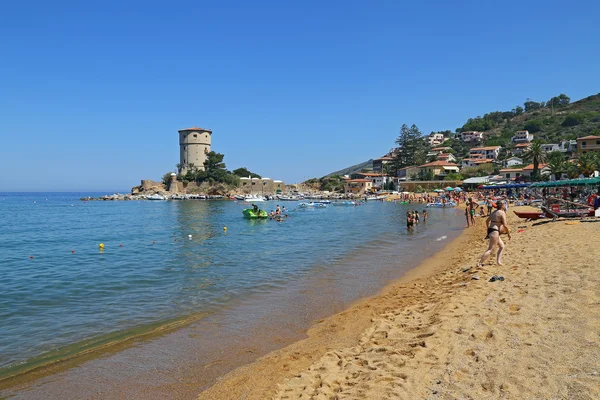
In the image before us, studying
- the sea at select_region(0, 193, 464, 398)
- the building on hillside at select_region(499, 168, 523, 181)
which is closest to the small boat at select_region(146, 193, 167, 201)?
the building on hillside at select_region(499, 168, 523, 181)

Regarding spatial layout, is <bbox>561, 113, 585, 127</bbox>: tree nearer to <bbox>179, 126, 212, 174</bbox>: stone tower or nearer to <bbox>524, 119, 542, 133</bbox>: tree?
<bbox>524, 119, 542, 133</bbox>: tree

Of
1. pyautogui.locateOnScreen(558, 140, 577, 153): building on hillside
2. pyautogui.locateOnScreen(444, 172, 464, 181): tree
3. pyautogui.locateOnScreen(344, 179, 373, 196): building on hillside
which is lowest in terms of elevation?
pyautogui.locateOnScreen(344, 179, 373, 196): building on hillside

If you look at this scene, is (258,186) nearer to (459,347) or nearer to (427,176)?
(427,176)

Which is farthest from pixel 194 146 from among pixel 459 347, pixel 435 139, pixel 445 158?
pixel 459 347

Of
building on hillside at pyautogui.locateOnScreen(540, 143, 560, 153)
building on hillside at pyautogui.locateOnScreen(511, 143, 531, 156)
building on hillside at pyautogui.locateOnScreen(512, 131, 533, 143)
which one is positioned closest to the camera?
building on hillside at pyautogui.locateOnScreen(540, 143, 560, 153)

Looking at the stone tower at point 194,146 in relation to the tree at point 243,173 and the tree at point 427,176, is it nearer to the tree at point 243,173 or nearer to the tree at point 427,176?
the tree at point 243,173

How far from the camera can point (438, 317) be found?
671 centimetres

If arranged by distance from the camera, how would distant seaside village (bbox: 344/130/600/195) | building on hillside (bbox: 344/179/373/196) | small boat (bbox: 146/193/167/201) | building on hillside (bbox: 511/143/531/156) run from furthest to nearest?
building on hillside (bbox: 344/179/373/196) → building on hillside (bbox: 511/143/531/156) → small boat (bbox: 146/193/167/201) → distant seaside village (bbox: 344/130/600/195)

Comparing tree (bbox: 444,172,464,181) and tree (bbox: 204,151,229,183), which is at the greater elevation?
tree (bbox: 204,151,229,183)

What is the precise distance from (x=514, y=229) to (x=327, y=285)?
11.3m

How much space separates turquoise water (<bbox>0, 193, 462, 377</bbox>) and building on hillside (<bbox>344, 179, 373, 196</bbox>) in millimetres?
69729

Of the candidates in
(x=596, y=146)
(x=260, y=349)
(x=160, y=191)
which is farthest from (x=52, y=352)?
(x=160, y=191)

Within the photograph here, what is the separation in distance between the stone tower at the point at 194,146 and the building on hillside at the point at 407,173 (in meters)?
47.7

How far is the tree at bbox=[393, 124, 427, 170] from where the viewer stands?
102938mm
